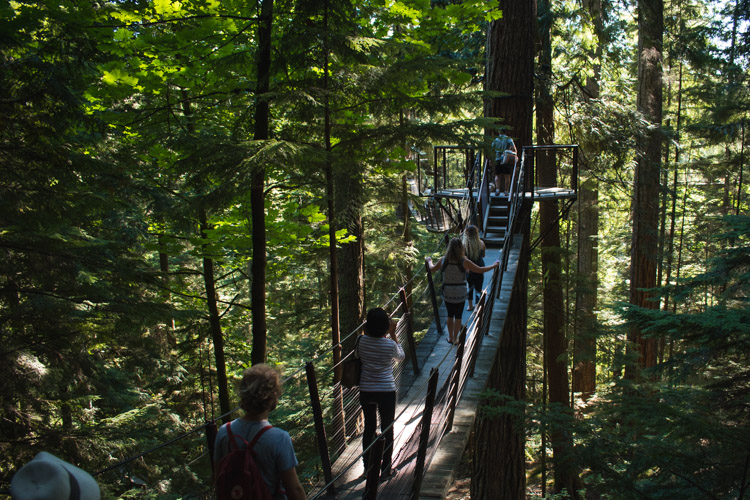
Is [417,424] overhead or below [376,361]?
below

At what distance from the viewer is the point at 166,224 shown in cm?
819

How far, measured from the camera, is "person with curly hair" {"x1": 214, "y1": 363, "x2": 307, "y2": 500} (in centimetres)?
215

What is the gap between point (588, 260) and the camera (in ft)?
46.3

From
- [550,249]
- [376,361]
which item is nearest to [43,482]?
[376,361]

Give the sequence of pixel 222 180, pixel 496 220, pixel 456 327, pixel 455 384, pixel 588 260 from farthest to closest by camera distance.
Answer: pixel 588 260
pixel 496 220
pixel 456 327
pixel 222 180
pixel 455 384

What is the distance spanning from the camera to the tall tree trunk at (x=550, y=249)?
8595mm

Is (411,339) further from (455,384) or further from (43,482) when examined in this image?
(43,482)

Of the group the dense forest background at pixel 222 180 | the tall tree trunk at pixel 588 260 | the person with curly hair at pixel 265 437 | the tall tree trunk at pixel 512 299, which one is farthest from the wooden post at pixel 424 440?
the tall tree trunk at pixel 588 260

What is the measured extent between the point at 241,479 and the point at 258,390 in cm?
35

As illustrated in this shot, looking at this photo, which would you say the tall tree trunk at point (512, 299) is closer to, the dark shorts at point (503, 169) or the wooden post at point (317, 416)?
the dark shorts at point (503, 169)

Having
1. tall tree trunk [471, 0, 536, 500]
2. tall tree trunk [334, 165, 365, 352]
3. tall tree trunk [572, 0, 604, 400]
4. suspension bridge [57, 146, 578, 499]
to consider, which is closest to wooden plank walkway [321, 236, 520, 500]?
suspension bridge [57, 146, 578, 499]

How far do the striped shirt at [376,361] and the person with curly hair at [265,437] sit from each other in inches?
54.6

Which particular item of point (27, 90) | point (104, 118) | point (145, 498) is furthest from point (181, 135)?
point (145, 498)

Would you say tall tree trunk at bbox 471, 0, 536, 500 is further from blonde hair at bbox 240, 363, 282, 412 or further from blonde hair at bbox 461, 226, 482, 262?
blonde hair at bbox 240, 363, 282, 412
